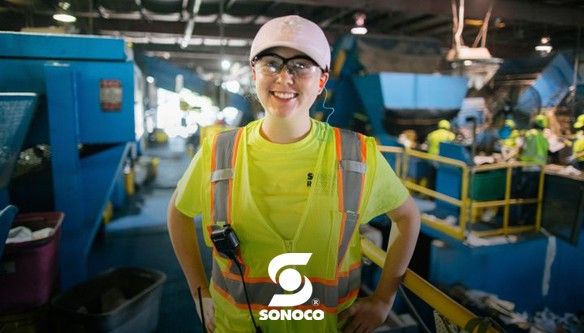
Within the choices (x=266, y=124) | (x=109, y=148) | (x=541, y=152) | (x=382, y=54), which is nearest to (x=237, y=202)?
(x=266, y=124)

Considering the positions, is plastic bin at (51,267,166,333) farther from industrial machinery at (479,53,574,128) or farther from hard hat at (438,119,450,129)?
industrial machinery at (479,53,574,128)

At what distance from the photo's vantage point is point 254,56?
1349 millimetres

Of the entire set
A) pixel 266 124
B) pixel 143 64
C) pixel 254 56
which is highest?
pixel 143 64

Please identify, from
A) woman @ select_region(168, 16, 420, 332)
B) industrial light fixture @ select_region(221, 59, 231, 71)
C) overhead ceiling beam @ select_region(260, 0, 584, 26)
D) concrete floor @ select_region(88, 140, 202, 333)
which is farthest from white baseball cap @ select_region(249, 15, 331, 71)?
overhead ceiling beam @ select_region(260, 0, 584, 26)

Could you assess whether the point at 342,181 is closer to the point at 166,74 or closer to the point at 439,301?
the point at 439,301

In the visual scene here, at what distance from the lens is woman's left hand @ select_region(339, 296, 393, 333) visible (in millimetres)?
1501

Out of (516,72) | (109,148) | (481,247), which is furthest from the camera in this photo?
(516,72)

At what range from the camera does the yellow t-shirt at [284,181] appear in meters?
1.38

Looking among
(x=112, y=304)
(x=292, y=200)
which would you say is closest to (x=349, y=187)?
(x=292, y=200)

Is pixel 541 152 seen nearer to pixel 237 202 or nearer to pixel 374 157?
pixel 374 157

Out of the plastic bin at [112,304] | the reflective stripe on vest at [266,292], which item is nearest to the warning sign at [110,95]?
the plastic bin at [112,304]

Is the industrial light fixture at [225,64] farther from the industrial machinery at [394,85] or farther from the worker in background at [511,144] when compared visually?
the worker in background at [511,144]

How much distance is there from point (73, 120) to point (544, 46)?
10365mm

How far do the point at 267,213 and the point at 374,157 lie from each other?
0.46 m
